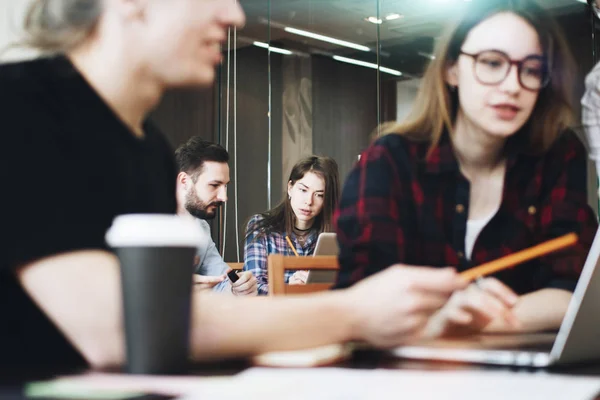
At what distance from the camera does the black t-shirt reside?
651 millimetres

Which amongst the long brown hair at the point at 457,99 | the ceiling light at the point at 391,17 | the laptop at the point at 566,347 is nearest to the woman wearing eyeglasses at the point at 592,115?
the long brown hair at the point at 457,99

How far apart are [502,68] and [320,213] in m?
1.60

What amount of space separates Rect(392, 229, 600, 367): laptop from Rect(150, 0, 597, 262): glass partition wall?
6.84 feet

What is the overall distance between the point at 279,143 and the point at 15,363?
3098 mm

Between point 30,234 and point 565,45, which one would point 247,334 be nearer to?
point 30,234

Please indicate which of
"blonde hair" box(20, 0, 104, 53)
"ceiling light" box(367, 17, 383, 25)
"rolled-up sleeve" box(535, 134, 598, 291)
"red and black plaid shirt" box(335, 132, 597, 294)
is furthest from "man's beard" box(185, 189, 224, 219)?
"blonde hair" box(20, 0, 104, 53)

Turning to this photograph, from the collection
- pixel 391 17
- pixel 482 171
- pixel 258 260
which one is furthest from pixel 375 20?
pixel 482 171

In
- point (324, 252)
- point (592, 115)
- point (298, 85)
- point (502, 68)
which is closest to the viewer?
point (502, 68)

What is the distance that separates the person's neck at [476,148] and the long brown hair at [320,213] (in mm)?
1569

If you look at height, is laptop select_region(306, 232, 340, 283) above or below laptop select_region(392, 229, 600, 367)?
below

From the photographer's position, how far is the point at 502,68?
1.50 meters

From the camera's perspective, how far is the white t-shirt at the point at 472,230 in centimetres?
138

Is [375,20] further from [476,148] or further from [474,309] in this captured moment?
[474,309]

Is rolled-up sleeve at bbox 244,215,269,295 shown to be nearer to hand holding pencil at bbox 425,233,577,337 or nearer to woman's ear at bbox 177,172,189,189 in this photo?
woman's ear at bbox 177,172,189,189
